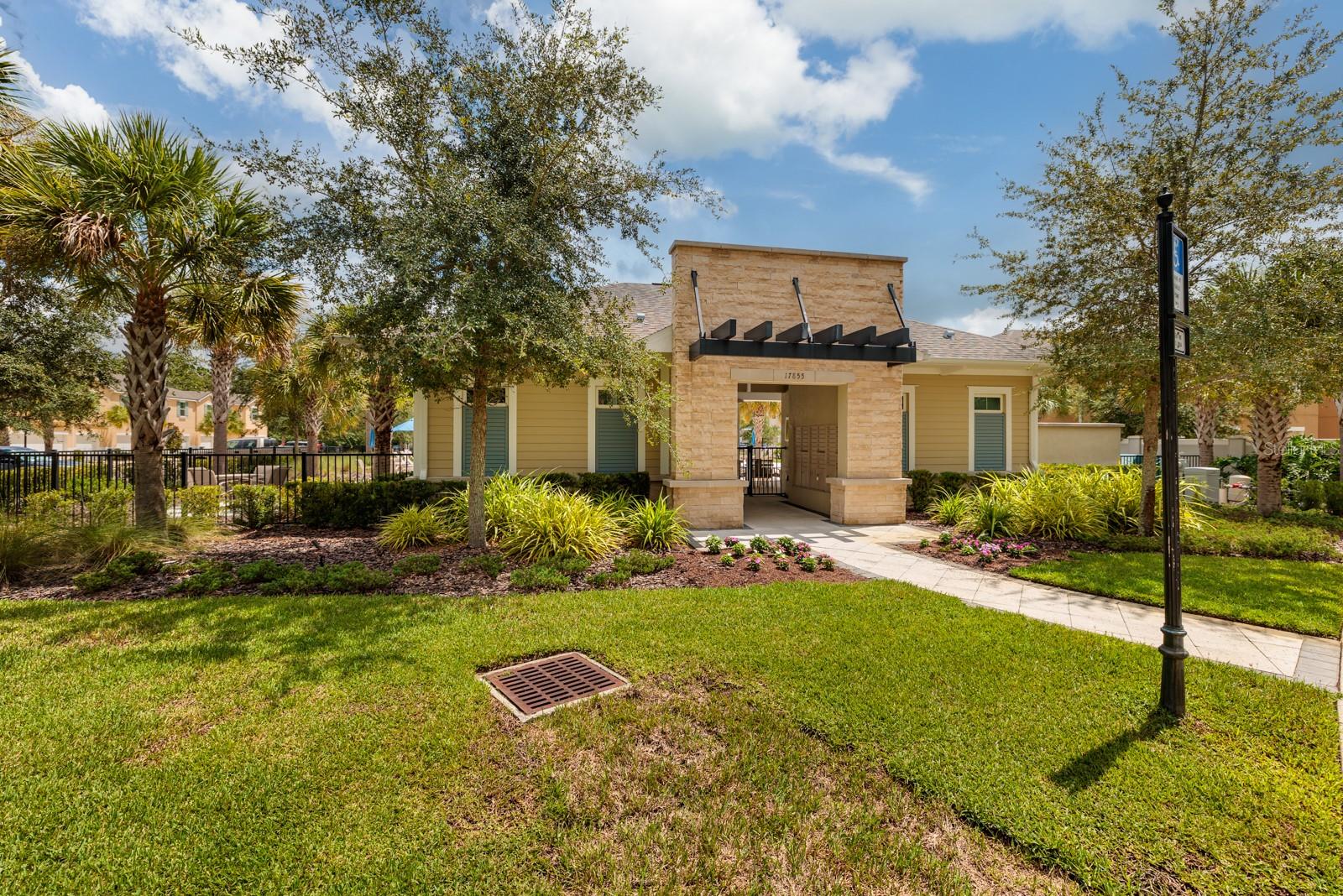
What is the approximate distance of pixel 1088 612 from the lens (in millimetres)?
5461

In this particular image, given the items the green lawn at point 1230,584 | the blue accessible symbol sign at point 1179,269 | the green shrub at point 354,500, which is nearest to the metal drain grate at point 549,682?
the blue accessible symbol sign at point 1179,269

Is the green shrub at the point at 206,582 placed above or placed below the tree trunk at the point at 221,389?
below

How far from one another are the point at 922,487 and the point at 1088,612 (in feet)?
21.1

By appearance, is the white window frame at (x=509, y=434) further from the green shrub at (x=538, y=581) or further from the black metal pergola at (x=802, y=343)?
the green shrub at (x=538, y=581)

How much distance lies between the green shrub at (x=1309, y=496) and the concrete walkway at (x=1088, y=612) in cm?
988

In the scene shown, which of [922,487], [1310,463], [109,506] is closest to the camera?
[109,506]

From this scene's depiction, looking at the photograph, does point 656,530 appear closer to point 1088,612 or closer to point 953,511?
point 1088,612

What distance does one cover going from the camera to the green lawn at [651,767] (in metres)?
2.18

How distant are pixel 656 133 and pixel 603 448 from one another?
234 inches

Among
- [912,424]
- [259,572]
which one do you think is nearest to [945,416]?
[912,424]

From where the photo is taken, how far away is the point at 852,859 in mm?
2242

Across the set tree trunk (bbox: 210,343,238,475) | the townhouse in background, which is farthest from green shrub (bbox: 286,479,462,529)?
the townhouse in background

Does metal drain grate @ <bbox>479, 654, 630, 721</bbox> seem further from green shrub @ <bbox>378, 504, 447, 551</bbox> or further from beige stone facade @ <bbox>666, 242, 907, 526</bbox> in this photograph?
beige stone facade @ <bbox>666, 242, 907, 526</bbox>

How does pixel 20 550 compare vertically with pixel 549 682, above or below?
above
